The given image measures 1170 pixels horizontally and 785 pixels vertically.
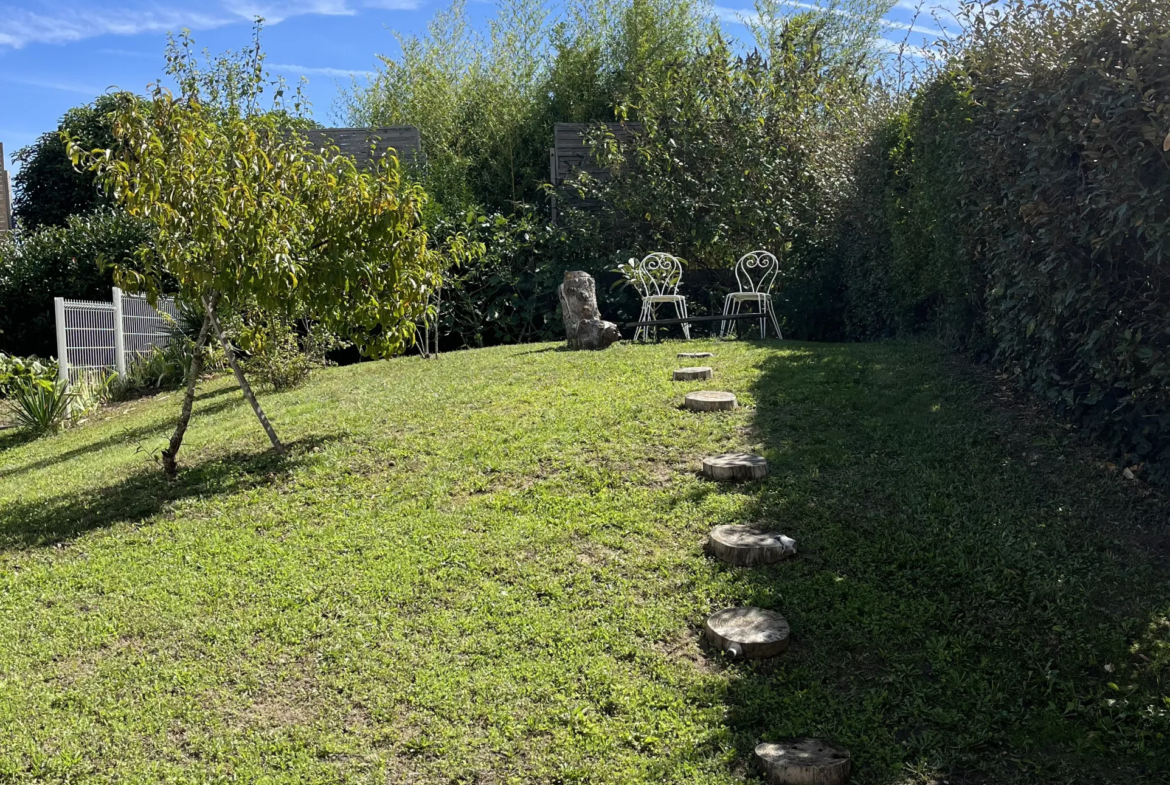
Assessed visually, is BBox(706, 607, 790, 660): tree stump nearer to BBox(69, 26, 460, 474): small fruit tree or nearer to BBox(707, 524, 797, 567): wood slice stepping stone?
BBox(707, 524, 797, 567): wood slice stepping stone

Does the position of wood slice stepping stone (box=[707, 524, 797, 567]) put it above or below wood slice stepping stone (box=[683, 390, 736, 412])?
below

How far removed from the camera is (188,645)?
340 cm

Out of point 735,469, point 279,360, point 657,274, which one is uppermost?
point 657,274

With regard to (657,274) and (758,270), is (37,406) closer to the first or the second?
(657,274)

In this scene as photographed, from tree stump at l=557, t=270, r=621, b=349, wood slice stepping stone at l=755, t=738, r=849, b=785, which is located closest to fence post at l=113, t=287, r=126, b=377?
tree stump at l=557, t=270, r=621, b=349

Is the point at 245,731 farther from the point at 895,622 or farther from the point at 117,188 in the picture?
the point at 117,188

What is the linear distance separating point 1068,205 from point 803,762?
273cm

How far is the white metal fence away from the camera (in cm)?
931

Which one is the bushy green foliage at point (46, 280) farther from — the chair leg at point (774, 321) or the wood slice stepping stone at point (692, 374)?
the wood slice stepping stone at point (692, 374)

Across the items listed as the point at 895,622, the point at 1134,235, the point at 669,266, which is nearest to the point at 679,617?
the point at 895,622

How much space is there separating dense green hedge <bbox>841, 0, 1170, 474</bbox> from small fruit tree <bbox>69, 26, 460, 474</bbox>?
135 inches

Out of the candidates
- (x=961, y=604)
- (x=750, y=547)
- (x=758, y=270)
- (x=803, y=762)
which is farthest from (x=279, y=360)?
(x=803, y=762)

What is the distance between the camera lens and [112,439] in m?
7.31

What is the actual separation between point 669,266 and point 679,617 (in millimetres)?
7128
